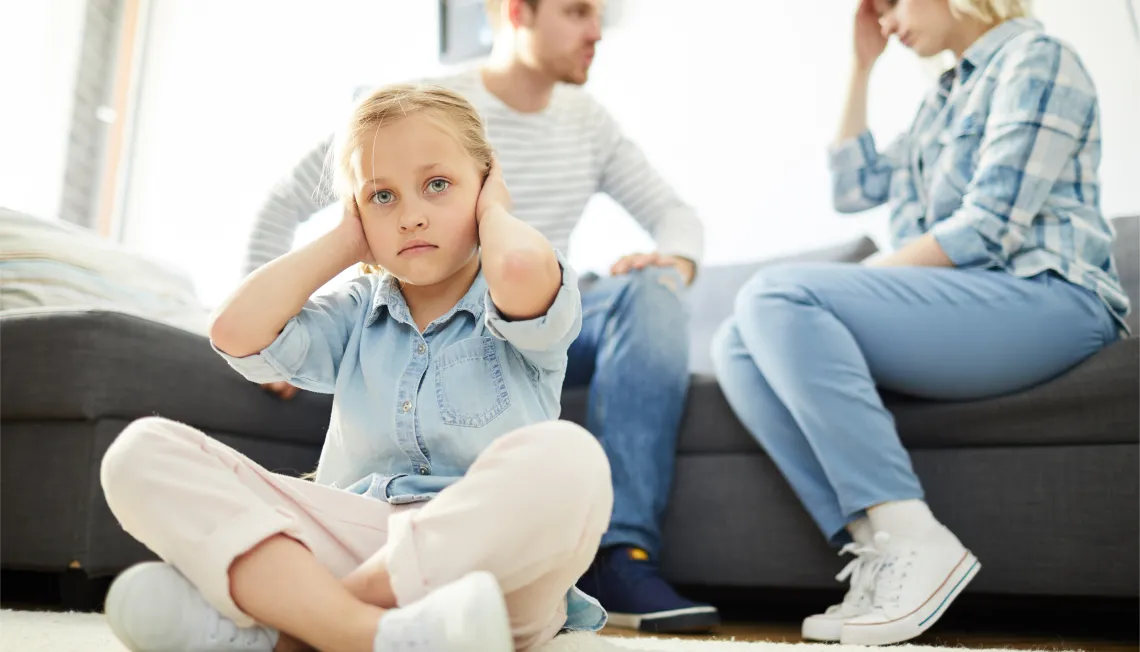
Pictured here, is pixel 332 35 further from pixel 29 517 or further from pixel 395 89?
pixel 395 89

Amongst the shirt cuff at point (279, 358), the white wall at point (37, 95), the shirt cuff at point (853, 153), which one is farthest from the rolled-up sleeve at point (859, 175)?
the white wall at point (37, 95)

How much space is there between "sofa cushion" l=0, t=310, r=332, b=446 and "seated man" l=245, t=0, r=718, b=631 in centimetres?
20

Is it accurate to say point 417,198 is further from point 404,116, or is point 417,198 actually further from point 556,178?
point 556,178

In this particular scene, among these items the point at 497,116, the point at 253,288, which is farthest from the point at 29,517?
the point at 497,116

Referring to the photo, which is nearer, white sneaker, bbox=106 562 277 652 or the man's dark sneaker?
white sneaker, bbox=106 562 277 652

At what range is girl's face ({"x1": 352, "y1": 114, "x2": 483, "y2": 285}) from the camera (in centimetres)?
73

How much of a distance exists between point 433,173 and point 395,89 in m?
0.11

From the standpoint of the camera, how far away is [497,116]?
147 cm

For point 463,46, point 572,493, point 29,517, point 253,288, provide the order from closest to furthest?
point 572,493, point 253,288, point 29,517, point 463,46

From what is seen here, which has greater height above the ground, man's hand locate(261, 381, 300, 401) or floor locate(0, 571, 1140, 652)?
man's hand locate(261, 381, 300, 401)

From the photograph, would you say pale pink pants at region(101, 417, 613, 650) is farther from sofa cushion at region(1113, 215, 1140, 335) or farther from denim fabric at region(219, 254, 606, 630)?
sofa cushion at region(1113, 215, 1140, 335)

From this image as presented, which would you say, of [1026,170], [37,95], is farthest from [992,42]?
[37,95]

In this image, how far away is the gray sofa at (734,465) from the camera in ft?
3.57

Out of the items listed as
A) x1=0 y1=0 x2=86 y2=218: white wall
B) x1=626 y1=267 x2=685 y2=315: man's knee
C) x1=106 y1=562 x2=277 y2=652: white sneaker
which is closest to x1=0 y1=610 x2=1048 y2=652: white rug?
x1=106 y1=562 x2=277 y2=652: white sneaker
